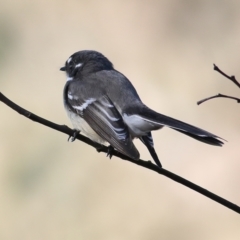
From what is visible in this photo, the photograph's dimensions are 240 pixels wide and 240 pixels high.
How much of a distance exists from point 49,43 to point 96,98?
12.7 ft

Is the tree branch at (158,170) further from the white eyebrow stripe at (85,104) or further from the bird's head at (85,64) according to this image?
the bird's head at (85,64)

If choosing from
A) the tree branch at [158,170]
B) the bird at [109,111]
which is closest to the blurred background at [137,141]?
the bird at [109,111]

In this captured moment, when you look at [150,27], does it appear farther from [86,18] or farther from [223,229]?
[223,229]

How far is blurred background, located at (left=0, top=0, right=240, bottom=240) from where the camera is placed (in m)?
6.02

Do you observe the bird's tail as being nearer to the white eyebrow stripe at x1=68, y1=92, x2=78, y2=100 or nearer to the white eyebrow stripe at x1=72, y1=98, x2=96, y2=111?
the white eyebrow stripe at x1=72, y1=98, x2=96, y2=111

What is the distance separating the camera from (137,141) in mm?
6367

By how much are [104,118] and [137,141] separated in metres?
3.04

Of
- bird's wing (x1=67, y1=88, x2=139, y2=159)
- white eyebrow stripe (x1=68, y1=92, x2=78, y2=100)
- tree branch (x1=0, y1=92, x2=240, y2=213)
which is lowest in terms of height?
tree branch (x1=0, y1=92, x2=240, y2=213)

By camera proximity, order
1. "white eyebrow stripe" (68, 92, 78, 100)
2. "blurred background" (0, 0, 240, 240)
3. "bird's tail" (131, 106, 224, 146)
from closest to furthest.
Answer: "bird's tail" (131, 106, 224, 146) → "white eyebrow stripe" (68, 92, 78, 100) → "blurred background" (0, 0, 240, 240)

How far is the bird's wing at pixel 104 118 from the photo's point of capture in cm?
309

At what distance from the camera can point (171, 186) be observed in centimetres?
618

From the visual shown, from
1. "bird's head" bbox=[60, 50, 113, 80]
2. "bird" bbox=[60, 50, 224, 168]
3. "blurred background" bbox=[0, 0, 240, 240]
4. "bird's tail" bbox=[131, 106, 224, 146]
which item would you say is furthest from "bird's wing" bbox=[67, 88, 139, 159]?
"blurred background" bbox=[0, 0, 240, 240]

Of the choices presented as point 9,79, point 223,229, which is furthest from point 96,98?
point 9,79

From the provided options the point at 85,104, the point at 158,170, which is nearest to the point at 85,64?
the point at 85,104
